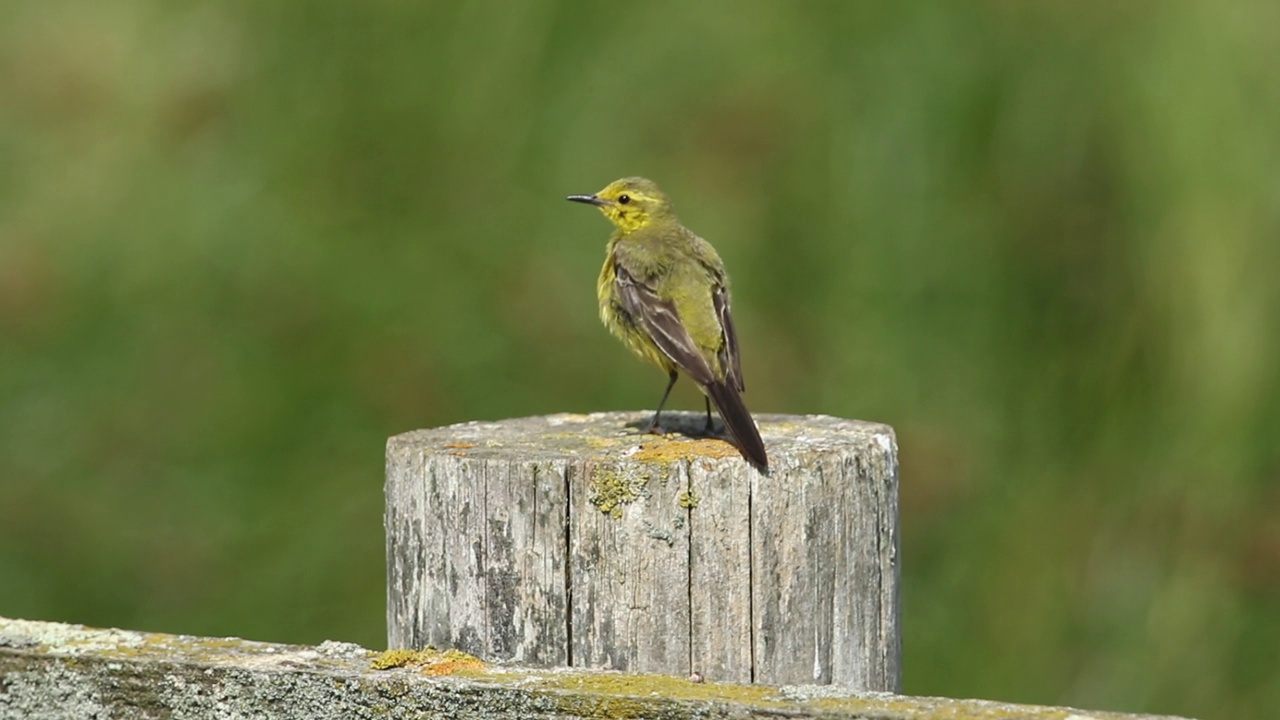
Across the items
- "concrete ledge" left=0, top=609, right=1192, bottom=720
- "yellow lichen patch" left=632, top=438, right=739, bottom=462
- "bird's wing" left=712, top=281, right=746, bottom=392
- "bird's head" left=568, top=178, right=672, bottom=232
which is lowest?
"concrete ledge" left=0, top=609, right=1192, bottom=720

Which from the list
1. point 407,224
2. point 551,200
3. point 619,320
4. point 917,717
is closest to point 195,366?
point 407,224

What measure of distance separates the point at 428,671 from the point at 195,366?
454 centimetres

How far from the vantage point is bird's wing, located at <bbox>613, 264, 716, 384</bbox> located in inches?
201

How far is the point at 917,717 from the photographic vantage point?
250 centimetres

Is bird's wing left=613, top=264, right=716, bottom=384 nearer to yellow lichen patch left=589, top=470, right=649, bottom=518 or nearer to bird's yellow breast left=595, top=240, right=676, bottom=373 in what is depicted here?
bird's yellow breast left=595, top=240, right=676, bottom=373

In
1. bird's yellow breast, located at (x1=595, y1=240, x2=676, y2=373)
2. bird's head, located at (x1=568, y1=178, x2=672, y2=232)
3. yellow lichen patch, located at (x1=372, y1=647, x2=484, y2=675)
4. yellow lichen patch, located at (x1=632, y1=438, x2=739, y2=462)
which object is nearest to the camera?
yellow lichen patch, located at (x1=372, y1=647, x2=484, y2=675)

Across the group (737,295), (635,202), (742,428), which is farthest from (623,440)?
(737,295)

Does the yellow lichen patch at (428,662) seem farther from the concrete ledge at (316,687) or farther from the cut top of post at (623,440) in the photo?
the cut top of post at (623,440)

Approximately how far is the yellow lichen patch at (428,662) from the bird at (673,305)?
1.89 metres

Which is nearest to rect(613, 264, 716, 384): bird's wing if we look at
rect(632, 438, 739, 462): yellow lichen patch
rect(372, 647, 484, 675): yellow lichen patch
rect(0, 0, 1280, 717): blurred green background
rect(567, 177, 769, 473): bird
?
rect(567, 177, 769, 473): bird

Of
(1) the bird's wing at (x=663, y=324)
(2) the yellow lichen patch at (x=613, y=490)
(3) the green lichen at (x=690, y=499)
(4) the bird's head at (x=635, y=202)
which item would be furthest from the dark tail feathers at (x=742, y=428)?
(4) the bird's head at (x=635, y=202)

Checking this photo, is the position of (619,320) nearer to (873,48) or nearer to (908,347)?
(908,347)

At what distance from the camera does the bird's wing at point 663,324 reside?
5.11m

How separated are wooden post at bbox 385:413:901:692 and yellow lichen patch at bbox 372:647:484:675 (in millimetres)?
361
